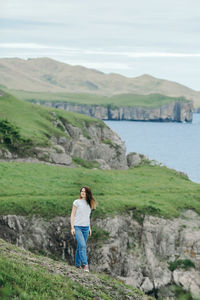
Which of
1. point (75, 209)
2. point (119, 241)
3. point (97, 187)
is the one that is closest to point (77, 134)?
point (97, 187)

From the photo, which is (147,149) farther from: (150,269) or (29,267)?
(29,267)

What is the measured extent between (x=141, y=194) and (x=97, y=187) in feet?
12.0

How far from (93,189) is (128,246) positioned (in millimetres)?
7391

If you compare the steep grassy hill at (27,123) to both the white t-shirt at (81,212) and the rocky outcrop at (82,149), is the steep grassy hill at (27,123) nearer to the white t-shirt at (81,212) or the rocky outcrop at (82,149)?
the rocky outcrop at (82,149)

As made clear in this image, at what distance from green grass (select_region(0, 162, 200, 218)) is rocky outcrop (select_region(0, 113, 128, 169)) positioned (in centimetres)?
1112

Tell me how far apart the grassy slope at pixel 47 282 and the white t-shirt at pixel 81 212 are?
1.99m

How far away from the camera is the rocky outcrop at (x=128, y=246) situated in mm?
28812

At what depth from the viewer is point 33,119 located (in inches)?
2817

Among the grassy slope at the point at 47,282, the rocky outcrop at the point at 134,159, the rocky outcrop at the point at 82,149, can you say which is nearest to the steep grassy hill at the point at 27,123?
the rocky outcrop at the point at 82,149

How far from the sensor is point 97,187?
123 feet

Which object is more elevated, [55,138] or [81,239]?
[55,138]

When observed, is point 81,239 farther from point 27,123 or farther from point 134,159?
point 134,159

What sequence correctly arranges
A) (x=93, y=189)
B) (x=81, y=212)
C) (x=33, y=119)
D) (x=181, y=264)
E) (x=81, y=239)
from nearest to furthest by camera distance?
(x=81, y=212), (x=81, y=239), (x=181, y=264), (x=93, y=189), (x=33, y=119)

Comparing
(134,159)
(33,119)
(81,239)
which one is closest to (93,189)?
(81,239)
